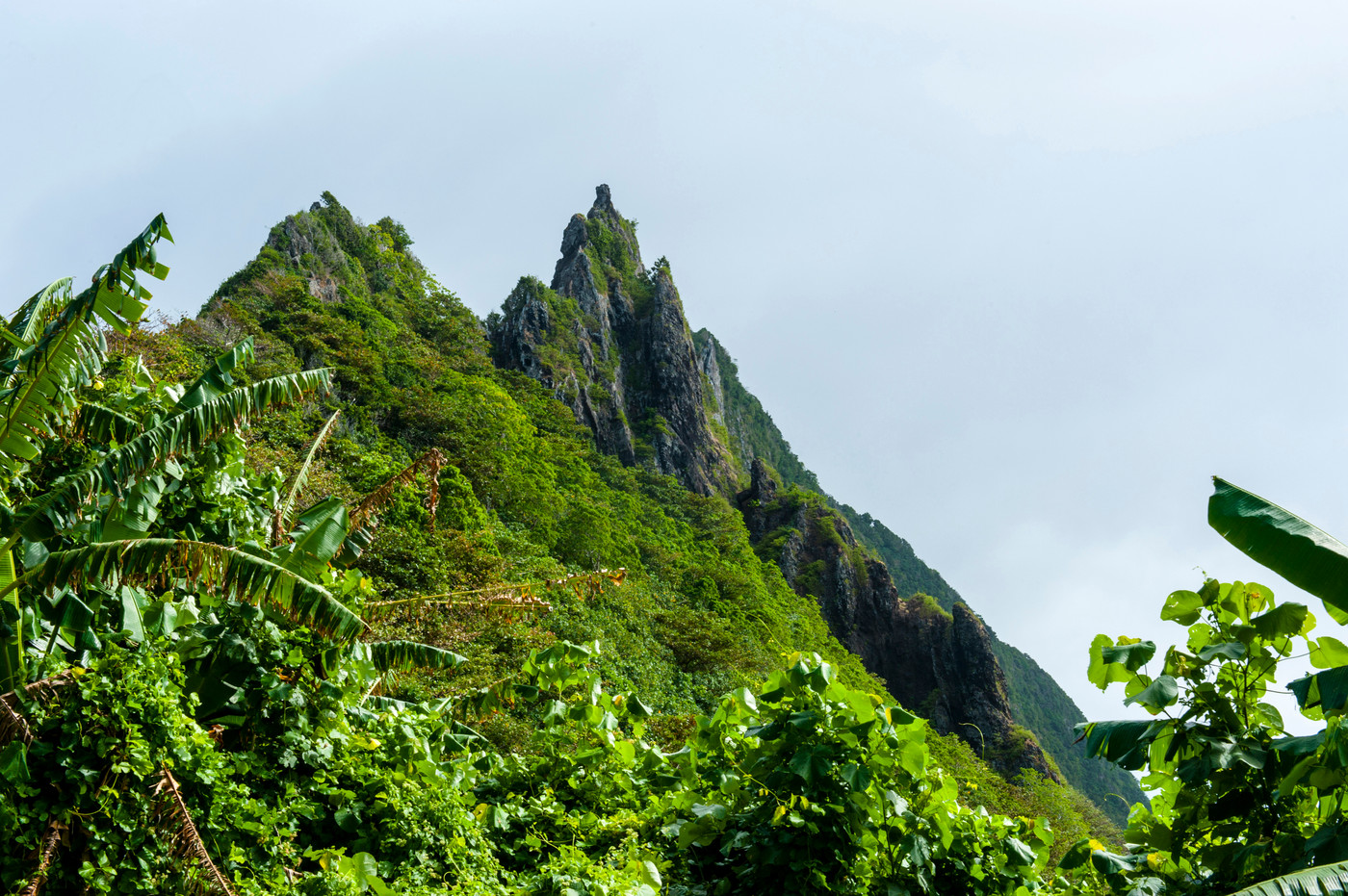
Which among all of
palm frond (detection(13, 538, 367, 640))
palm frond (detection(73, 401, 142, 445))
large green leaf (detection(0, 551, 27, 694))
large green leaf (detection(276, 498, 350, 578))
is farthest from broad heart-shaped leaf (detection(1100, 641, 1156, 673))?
palm frond (detection(73, 401, 142, 445))

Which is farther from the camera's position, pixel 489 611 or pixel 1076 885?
pixel 489 611

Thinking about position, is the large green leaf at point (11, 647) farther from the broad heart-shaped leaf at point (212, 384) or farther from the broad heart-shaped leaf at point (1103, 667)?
the broad heart-shaped leaf at point (1103, 667)

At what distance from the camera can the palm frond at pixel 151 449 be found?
4.52 meters

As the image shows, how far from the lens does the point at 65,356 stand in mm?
4801

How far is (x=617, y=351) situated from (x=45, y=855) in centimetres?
6487

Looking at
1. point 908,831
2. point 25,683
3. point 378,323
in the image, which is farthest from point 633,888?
point 378,323

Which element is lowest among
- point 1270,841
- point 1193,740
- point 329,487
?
point 1270,841

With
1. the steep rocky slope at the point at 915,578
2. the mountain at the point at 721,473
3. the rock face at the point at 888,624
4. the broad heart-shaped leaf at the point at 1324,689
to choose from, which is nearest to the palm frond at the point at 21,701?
the broad heart-shaped leaf at the point at 1324,689

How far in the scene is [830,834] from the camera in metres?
4.19

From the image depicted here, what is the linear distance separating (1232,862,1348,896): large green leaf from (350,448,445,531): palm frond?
18.9 ft

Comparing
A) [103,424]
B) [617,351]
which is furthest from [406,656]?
[617,351]

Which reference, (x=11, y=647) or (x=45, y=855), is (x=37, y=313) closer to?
(x=11, y=647)

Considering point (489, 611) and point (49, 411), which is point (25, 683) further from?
point (489, 611)

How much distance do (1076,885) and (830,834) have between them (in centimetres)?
145
